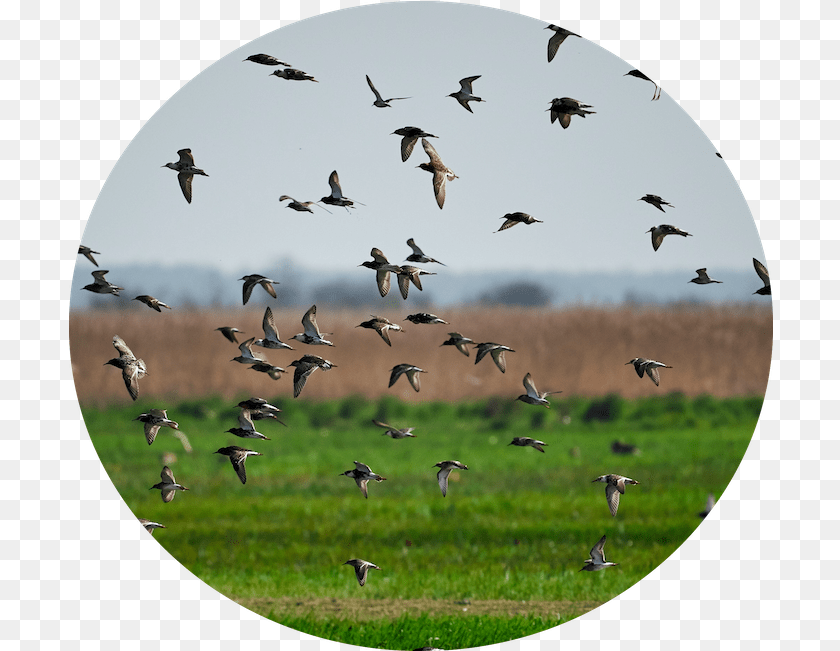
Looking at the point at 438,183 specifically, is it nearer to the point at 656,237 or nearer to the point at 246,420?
the point at 656,237

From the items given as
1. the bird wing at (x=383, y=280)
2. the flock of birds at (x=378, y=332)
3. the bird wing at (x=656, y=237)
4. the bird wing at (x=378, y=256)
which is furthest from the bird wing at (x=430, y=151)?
the bird wing at (x=656, y=237)

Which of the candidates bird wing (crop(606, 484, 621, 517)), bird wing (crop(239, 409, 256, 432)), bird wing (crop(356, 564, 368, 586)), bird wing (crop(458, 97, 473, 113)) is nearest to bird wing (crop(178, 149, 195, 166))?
bird wing (crop(239, 409, 256, 432))

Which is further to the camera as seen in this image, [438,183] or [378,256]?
[438,183]

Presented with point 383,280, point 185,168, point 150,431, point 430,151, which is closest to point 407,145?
point 430,151

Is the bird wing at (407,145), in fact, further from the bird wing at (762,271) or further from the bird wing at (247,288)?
the bird wing at (762,271)

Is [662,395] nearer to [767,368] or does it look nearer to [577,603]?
[767,368]

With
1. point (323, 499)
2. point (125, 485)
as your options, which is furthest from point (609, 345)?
point (125, 485)

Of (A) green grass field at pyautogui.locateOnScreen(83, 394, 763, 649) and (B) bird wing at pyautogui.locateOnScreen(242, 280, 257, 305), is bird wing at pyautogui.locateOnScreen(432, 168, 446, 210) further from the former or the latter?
(A) green grass field at pyautogui.locateOnScreen(83, 394, 763, 649)
